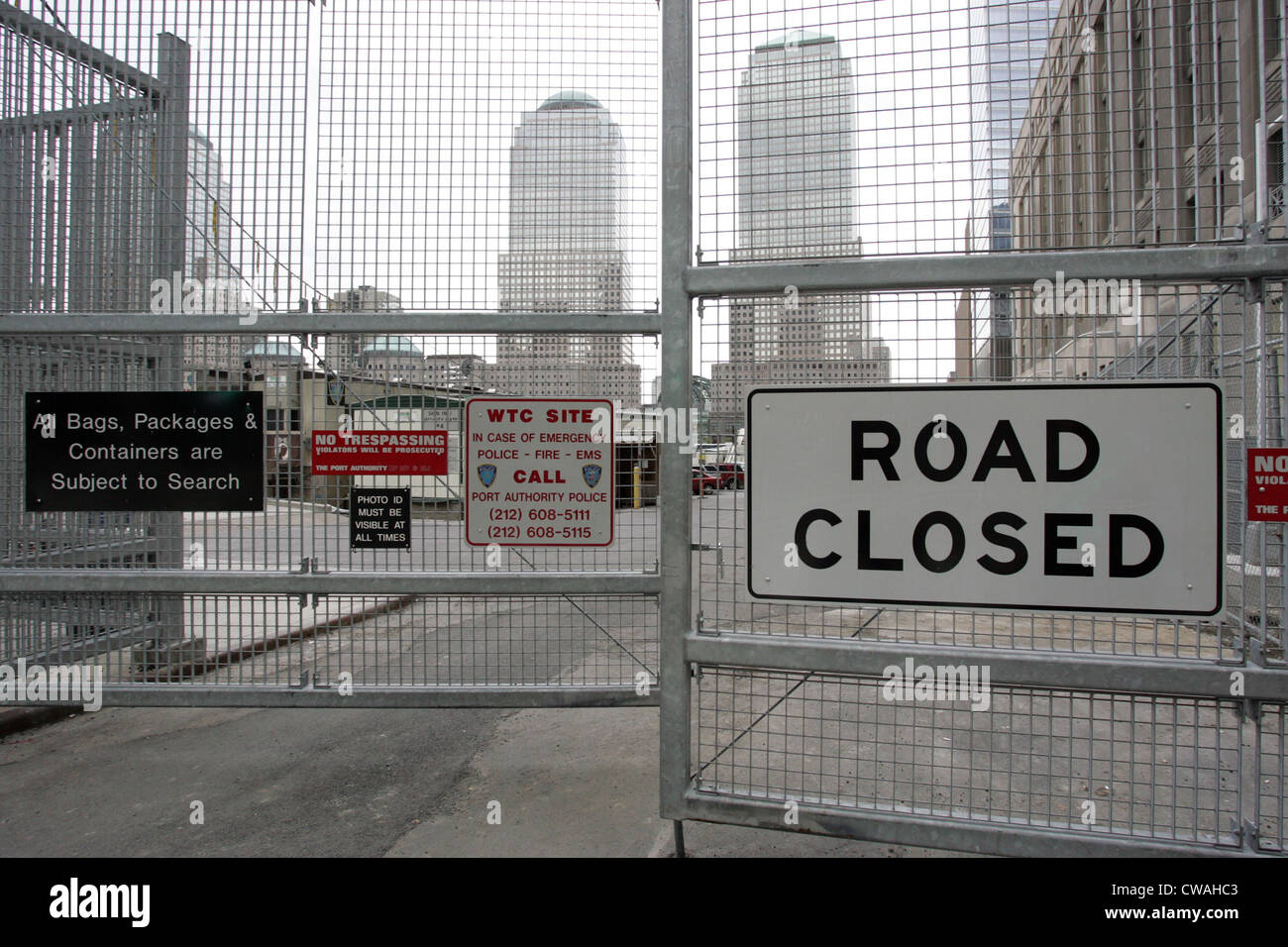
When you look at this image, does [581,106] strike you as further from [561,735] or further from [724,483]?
[561,735]

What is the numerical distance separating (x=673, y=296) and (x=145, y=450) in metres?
→ 3.27

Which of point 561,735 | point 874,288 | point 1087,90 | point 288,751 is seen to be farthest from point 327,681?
point 1087,90

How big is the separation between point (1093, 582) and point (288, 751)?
473cm

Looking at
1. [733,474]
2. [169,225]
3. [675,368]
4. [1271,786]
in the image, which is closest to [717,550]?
[733,474]

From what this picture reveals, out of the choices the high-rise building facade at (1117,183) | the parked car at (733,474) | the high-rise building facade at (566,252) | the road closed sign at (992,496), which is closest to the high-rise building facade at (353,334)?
the high-rise building facade at (566,252)

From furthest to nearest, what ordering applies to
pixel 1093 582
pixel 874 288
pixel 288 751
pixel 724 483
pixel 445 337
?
1. pixel 288 751
2. pixel 445 337
3. pixel 724 483
4. pixel 874 288
5. pixel 1093 582

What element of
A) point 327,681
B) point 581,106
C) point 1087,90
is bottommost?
point 327,681

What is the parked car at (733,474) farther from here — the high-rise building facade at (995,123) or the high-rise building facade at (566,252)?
the high-rise building facade at (566,252)

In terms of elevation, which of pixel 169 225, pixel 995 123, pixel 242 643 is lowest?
pixel 242 643

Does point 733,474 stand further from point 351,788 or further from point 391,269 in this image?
point 351,788

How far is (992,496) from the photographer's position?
9.70 ft

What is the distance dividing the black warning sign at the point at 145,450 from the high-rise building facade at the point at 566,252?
60.0 inches

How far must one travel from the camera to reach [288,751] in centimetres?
496

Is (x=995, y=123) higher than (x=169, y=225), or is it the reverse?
(x=169, y=225)
